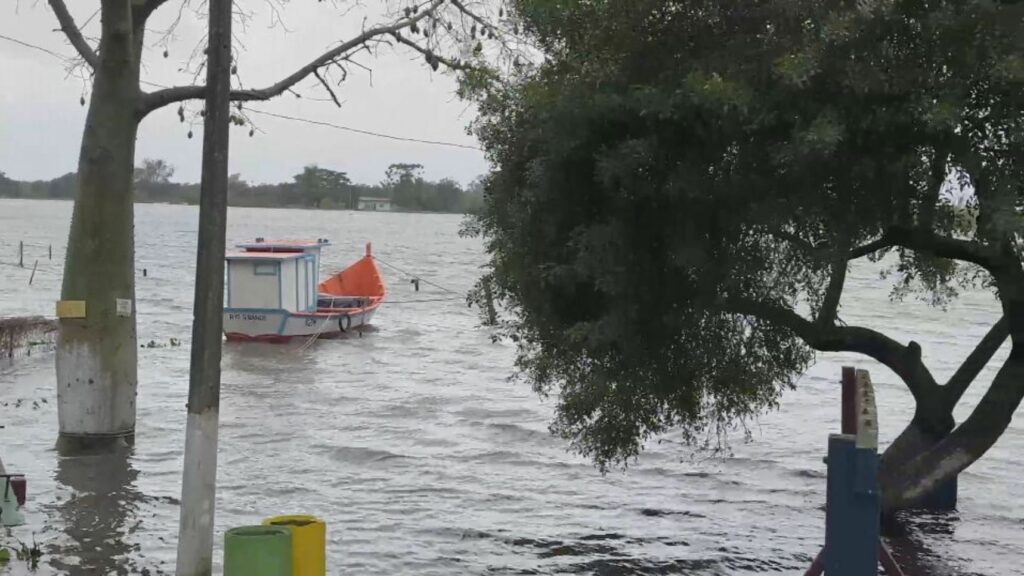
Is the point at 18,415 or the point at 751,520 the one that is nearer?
the point at 751,520

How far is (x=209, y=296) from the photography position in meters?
8.62

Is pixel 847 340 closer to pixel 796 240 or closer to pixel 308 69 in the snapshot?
pixel 796 240

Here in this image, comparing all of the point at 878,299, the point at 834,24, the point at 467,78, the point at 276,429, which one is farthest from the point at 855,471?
the point at 878,299

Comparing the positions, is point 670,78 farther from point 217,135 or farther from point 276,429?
point 276,429

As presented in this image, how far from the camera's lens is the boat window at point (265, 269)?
35.0 m

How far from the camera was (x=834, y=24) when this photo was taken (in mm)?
7816

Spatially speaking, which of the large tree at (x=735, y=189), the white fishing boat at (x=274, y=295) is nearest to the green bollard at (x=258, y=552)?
the large tree at (x=735, y=189)

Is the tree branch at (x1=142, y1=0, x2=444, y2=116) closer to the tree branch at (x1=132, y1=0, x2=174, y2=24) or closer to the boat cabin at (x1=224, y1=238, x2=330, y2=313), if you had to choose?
the tree branch at (x1=132, y1=0, x2=174, y2=24)

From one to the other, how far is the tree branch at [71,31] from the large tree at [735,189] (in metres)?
7.25

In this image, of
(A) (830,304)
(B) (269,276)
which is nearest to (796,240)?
(A) (830,304)

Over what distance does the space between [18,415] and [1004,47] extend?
1651 cm

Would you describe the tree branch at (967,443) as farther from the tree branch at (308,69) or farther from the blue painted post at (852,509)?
the tree branch at (308,69)

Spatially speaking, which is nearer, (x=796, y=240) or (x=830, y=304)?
(x=796, y=240)

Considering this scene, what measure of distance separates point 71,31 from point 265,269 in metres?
19.4
